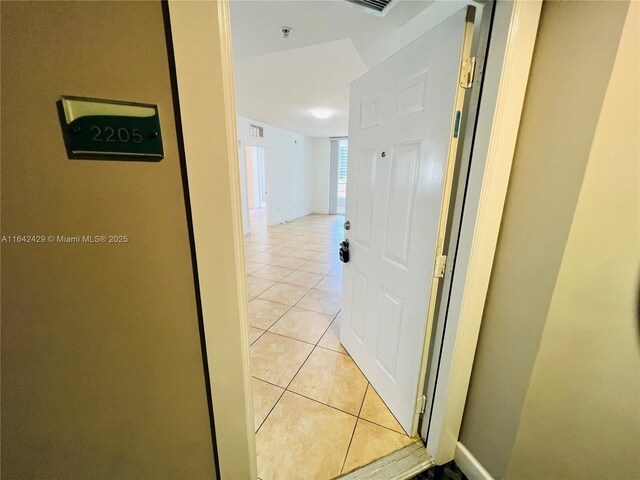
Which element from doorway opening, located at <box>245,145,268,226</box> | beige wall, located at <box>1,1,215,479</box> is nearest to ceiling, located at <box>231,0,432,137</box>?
beige wall, located at <box>1,1,215,479</box>

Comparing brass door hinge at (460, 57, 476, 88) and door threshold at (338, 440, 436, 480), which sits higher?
brass door hinge at (460, 57, 476, 88)

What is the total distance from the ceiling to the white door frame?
0.81 meters

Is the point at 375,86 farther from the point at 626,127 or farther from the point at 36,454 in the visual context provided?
the point at 36,454

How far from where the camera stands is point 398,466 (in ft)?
3.84

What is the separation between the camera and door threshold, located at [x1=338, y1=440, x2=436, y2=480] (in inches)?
44.6

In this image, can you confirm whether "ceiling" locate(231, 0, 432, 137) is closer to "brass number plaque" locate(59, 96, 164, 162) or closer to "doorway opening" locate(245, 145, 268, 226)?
"brass number plaque" locate(59, 96, 164, 162)

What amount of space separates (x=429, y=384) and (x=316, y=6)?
2115 millimetres

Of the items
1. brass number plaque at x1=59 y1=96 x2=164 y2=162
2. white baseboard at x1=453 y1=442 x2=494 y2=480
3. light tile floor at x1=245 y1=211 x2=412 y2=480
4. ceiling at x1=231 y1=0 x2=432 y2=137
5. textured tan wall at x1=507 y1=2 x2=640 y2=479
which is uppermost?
ceiling at x1=231 y1=0 x2=432 y2=137

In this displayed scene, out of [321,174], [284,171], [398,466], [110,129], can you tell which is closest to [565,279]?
[398,466]

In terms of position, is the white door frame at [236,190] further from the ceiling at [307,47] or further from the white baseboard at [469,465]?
the ceiling at [307,47]

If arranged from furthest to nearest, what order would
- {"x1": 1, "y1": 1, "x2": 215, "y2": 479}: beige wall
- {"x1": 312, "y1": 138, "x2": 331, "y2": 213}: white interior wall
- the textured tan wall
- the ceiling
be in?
{"x1": 312, "y1": 138, "x2": 331, "y2": 213}: white interior wall < the ceiling < the textured tan wall < {"x1": 1, "y1": 1, "x2": 215, "y2": 479}: beige wall

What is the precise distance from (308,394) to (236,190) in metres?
1.49

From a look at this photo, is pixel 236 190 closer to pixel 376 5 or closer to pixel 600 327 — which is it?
pixel 600 327

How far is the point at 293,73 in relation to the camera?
278 cm
